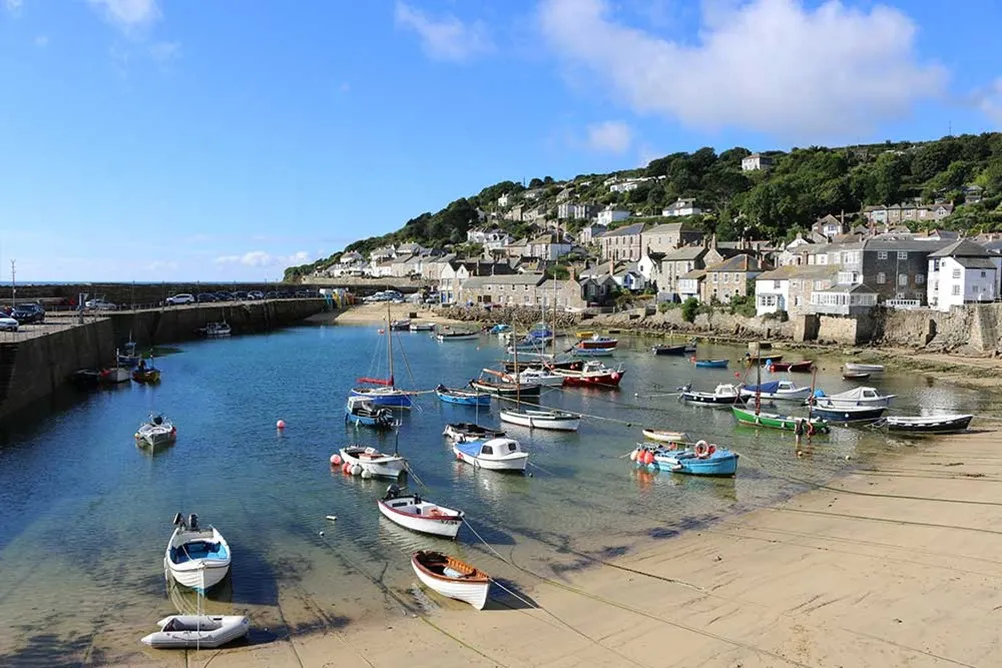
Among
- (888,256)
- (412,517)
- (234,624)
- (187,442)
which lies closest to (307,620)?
(234,624)

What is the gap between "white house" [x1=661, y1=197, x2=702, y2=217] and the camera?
439ft

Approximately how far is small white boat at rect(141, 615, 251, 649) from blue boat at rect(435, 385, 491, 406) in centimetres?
2524

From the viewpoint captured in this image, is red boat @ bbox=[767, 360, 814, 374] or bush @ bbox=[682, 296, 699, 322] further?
bush @ bbox=[682, 296, 699, 322]

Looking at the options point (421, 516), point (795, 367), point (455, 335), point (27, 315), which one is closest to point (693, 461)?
point (421, 516)

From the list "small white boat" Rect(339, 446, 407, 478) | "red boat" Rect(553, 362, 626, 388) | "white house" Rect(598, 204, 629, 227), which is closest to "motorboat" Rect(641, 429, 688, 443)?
"small white boat" Rect(339, 446, 407, 478)

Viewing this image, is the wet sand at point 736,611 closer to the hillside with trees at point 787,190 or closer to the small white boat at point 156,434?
the small white boat at point 156,434

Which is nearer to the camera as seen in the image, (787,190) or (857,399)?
(857,399)

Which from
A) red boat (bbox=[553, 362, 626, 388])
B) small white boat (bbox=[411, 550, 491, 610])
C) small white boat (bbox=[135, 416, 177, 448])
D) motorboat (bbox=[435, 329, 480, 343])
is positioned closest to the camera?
small white boat (bbox=[411, 550, 491, 610])

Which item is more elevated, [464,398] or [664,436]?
[464,398]

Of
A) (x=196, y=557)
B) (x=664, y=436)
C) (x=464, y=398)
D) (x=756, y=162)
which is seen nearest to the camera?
(x=196, y=557)

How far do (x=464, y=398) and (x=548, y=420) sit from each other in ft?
23.8

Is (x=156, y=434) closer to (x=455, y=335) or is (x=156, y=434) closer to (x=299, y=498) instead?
(x=299, y=498)

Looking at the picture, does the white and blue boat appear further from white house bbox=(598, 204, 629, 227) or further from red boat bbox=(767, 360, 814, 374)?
white house bbox=(598, 204, 629, 227)

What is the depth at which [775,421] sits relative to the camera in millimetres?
33938
